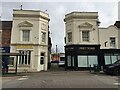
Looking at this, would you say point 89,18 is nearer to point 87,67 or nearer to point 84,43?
point 84,43

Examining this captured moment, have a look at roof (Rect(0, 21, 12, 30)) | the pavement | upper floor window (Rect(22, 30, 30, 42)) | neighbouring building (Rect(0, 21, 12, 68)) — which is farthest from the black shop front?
the pavement

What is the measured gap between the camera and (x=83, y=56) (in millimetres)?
37125

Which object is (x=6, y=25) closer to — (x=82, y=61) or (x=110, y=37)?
(x=82, y=61)

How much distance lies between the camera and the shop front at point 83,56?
36875mm

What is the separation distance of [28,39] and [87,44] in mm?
9119

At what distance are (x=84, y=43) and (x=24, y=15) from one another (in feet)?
33.5

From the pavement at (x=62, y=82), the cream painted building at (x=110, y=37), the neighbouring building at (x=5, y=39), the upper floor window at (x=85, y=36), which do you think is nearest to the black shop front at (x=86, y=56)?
the cream painted building at (x=110, y=37)

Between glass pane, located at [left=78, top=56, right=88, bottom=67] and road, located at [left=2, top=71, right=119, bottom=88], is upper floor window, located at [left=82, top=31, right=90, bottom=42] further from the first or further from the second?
road, located at [left=2, top=71, right=119, bottom=88]

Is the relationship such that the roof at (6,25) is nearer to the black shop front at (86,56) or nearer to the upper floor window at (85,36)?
the black shop front at (86,56)

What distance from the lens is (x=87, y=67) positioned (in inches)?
1464

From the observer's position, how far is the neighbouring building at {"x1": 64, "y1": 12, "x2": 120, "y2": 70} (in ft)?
121

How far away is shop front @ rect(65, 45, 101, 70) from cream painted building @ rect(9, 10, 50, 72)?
15.6 ft

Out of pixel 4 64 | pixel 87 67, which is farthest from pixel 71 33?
pixel 4 64

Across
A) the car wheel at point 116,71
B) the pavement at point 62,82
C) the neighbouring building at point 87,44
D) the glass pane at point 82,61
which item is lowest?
the pavement at point 62,82
